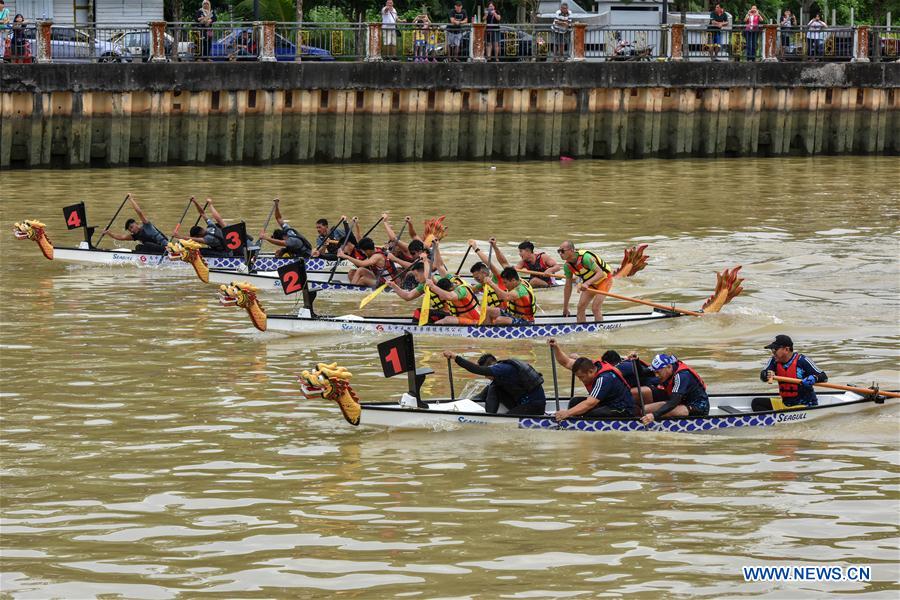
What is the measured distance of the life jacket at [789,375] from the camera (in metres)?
16.1

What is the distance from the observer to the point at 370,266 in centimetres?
2423

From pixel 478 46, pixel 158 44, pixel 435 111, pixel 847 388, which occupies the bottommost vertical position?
pixel 847 388

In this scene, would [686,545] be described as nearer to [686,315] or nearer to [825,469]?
[825,469]

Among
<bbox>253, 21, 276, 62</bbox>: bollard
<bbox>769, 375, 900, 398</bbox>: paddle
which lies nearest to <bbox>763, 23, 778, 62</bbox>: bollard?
<bbox>253, 21, 276, 62</bbox>: bollard

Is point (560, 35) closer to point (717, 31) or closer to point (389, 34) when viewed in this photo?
point (717, 31)

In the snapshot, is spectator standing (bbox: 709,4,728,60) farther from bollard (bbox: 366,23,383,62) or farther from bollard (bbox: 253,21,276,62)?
bollard (bbox: 253,21,276,62)

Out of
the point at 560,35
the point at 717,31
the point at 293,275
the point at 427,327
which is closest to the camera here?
the point at 293,275

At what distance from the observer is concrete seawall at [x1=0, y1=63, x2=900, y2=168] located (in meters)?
39.5

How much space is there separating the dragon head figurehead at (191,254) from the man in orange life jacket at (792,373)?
36.4 feet

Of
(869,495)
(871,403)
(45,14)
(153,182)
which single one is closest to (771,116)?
(153,182)

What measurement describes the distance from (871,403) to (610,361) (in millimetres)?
3155

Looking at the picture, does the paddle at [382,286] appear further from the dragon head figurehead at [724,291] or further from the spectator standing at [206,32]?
the spectator standing at [206,32]

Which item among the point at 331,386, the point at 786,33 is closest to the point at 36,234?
the point at 331,386

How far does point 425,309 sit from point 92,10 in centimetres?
3137
